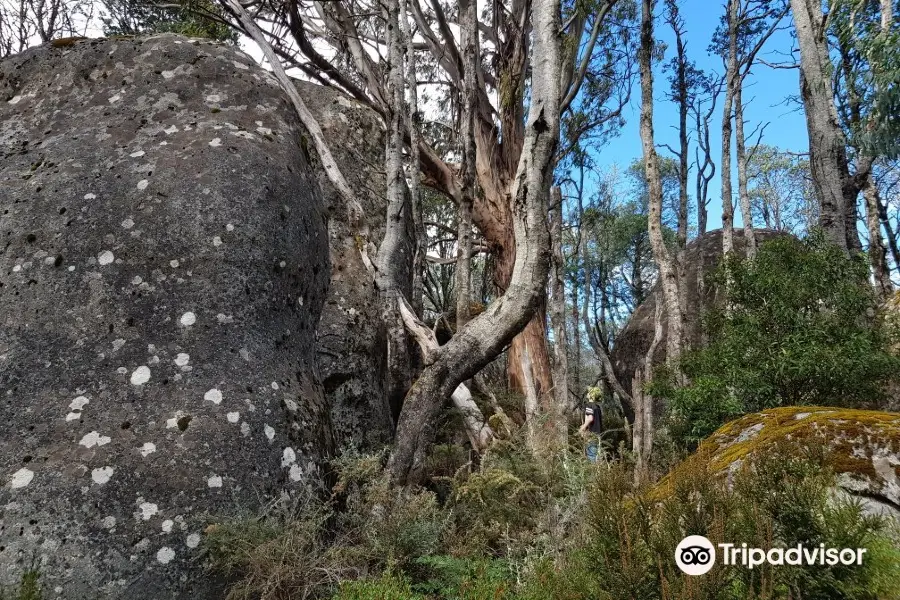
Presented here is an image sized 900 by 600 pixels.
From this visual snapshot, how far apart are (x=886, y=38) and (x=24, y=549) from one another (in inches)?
490

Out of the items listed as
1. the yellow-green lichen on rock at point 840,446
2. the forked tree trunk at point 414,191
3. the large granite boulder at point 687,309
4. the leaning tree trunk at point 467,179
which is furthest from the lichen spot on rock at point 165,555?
the large granite boulder at point 687,309

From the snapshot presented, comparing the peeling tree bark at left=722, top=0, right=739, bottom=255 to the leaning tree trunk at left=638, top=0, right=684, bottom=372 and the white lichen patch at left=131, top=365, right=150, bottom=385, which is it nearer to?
the leaning tree trunk at left=638, top=0, right=684, bottom=372

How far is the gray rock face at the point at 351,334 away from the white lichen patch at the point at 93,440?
72.0 inches

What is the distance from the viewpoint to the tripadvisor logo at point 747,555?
6.97 feet

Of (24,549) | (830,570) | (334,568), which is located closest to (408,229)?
(334,568)

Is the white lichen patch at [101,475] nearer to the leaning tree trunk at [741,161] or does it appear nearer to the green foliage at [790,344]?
the green foliage at [790,344]

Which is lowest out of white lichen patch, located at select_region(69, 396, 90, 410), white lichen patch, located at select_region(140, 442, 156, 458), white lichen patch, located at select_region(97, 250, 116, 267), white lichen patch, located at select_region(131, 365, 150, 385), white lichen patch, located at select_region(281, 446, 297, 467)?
white lichen patch, located at select_region(281, 446, 297, 467)

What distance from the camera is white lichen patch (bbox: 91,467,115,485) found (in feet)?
9.66

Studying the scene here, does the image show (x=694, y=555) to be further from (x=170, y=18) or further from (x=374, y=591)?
(x=170, y=18)

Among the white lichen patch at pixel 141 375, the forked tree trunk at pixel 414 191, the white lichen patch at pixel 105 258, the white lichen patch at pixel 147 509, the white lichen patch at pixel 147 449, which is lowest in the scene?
the white lichen patch at pixel 147 509

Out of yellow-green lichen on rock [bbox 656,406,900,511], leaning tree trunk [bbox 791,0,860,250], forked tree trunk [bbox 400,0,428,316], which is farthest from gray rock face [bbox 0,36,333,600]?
leaning tree trunk [bbox 791,0,860,250]

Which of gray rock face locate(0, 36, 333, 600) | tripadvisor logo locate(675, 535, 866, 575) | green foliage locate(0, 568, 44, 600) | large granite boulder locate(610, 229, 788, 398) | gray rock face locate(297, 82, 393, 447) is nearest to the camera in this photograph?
tripadvisor logo locate(675, 535, 866, 575)

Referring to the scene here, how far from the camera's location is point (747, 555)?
7.25ft

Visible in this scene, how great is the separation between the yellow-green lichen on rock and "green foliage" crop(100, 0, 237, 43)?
801 cm
